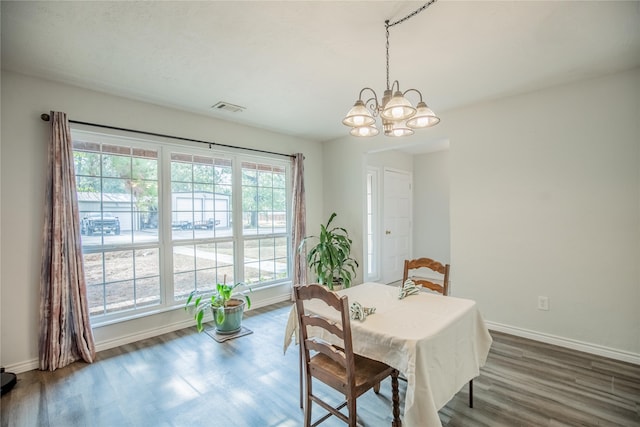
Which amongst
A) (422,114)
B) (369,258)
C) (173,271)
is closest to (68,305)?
(173,271)

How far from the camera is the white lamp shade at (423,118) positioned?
1910mm

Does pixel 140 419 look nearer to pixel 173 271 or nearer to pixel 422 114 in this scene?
pixel 173 271

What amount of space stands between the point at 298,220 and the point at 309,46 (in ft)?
8.80

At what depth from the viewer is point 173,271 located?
3.53m

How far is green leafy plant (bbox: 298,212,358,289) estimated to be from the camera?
4.27 metres

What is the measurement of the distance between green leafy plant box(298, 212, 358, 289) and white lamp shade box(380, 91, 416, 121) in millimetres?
2665

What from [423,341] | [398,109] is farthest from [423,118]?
[423,341]

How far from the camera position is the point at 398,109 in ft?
5.84

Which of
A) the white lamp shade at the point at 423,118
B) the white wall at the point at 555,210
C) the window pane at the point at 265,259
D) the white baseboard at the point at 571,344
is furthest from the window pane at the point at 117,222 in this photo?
the white baseboard at the point at 571,344

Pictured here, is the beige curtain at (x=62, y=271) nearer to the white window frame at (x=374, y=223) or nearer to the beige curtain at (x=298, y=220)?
the beige curtain at (x=298, y=220)

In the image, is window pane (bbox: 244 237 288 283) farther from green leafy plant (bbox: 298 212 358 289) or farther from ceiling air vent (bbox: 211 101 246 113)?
ceiling air vent (bbox: 211 101 246 113)

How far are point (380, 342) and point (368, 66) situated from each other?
7.00 feet

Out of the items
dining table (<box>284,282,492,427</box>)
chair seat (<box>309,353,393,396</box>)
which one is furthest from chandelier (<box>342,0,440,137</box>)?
chair seat (<box>309,353,393,396</box>)

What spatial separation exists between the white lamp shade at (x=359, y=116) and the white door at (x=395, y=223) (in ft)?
11.8
